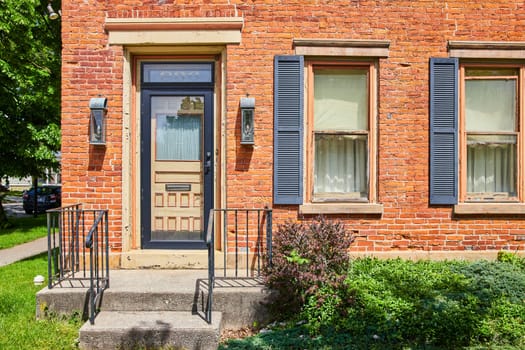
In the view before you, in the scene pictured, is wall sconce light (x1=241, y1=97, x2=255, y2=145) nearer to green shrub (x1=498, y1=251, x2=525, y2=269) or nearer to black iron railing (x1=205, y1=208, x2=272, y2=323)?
black iron railing (x1=205, y1=208, x2=272, y2=323)

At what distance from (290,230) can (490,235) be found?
2902 millimetres

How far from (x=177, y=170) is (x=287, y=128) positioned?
64.5 inches

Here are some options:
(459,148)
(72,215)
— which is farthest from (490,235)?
(72,215)

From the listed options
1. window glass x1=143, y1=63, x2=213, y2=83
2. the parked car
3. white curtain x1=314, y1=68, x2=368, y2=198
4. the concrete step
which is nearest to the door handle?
window glass x1=143, y1=63, x2=213, y2=83

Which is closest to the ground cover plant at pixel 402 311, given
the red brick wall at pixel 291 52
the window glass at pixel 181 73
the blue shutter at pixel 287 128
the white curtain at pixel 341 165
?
the blue shutter at pixel 287 128

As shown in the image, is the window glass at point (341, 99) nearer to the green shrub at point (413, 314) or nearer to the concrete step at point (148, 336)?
the green shrub at point (413, 314)

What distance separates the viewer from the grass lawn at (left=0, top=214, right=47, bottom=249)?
10195 mm

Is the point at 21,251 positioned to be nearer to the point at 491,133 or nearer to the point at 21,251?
the point at 21,251

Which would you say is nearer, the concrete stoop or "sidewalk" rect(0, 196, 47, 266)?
the concrete stoop

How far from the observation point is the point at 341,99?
5.37 m

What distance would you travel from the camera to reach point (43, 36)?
1031cm

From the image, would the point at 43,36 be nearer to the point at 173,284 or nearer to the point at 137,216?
the point at 137,216

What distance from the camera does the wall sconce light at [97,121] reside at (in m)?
4.92

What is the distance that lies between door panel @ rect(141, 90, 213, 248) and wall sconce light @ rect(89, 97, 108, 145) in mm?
622
